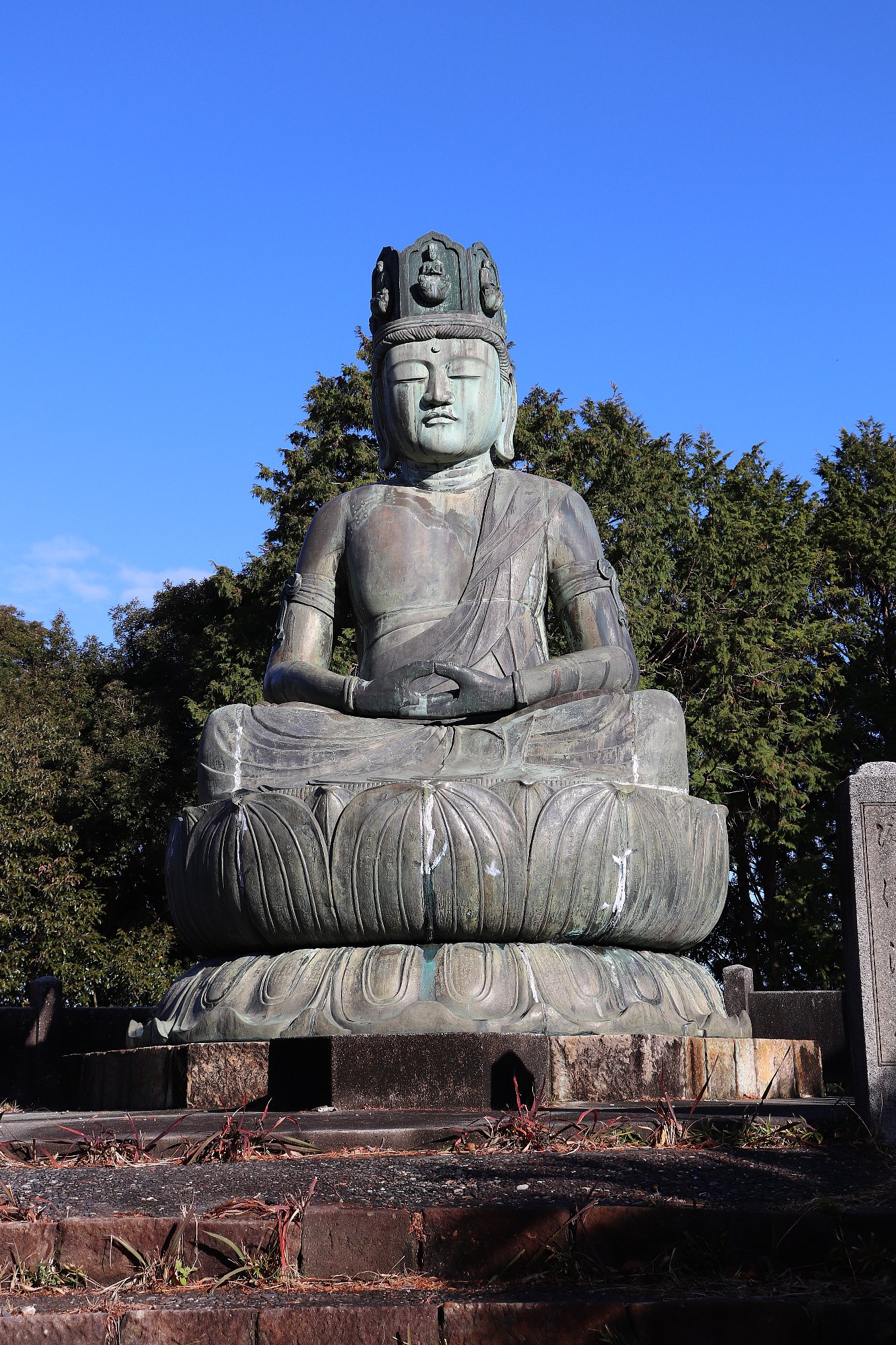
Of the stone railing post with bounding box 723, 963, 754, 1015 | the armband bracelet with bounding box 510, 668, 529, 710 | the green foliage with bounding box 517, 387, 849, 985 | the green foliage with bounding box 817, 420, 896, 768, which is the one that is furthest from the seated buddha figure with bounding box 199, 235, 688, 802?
the green foliage with bounding box 817, 420, 896, 768

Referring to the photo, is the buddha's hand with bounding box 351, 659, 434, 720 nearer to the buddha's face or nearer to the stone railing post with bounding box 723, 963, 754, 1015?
the buddha's face

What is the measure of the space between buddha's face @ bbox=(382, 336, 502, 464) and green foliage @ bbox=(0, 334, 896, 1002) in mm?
9069

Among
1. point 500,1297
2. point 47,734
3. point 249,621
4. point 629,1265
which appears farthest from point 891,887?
point 47,734

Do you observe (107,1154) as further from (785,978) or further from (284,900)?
(785,978)

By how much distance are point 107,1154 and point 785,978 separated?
20161 millimetres

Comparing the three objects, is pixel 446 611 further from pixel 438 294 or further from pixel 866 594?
pixel 866 594

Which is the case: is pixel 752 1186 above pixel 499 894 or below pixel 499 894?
below

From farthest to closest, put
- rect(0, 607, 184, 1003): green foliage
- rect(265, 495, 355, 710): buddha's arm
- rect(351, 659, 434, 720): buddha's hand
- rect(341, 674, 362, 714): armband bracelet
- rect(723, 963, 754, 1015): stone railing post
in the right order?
rect(0, 607, 184, 1003): green foliage → rect(723, 963, 754, 1015): stone railing post → rect(265, 495, 355, 710): buddha's arm → rect(341, 674, 362, 714): armband bracelet → rect(351, 659, 434, 720): buddha's hand

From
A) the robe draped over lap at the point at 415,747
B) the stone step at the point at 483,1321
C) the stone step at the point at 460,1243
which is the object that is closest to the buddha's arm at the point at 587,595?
the robe draped over lap at the point at 415,747

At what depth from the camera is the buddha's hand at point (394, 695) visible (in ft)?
25.8

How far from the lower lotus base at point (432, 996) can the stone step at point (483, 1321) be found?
3.30 meters

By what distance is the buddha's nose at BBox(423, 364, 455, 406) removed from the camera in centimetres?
898

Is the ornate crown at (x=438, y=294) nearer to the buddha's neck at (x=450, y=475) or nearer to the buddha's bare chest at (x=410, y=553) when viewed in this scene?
the buddha's neck at (x=450, y=475)

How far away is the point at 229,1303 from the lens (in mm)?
3314
